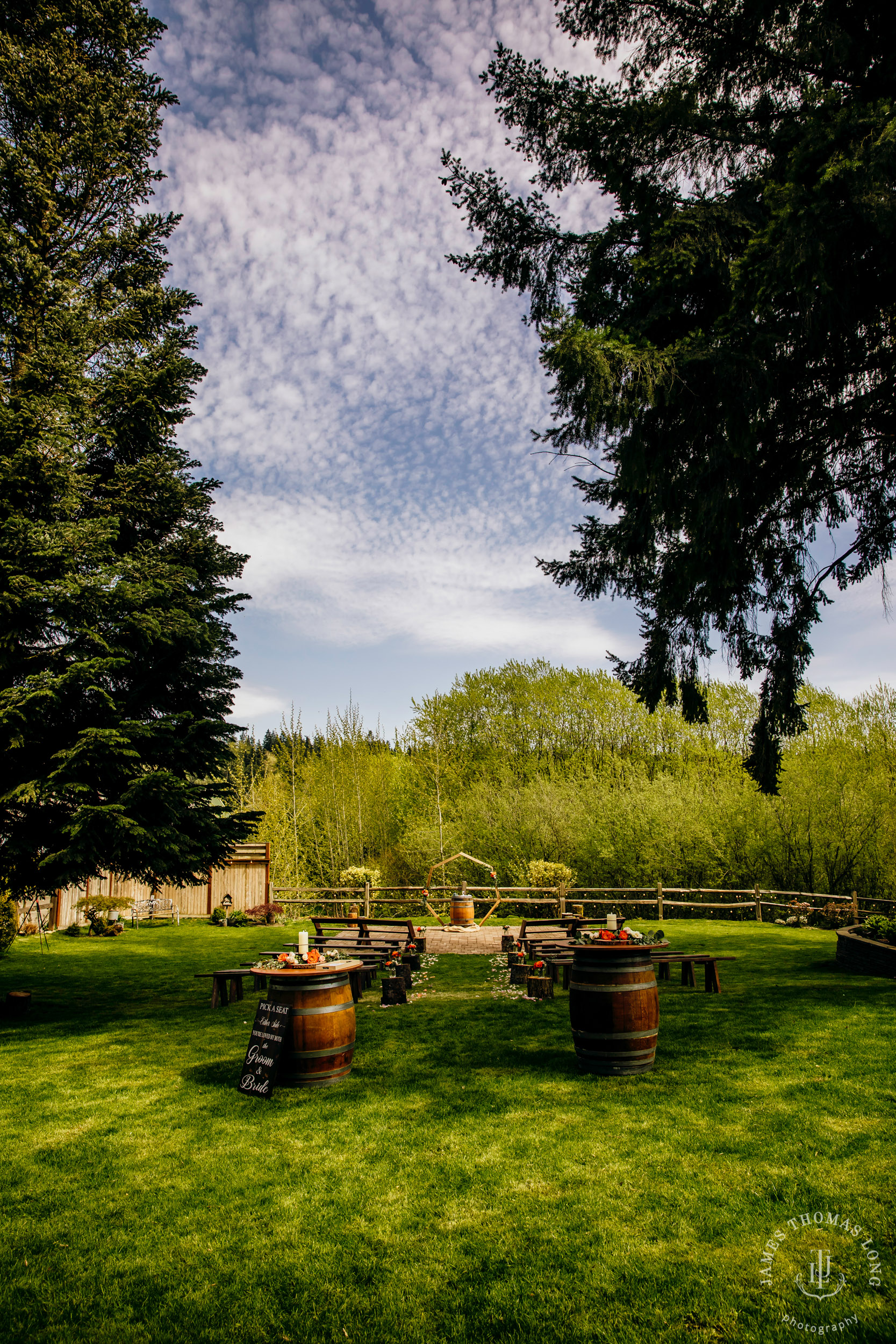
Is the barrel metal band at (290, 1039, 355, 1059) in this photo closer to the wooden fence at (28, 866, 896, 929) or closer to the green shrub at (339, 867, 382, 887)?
the wooden fence at (28, 866, 896, 929)

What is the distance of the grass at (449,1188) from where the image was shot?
9.05ft

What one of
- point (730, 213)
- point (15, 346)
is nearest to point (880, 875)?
point (730, 213)

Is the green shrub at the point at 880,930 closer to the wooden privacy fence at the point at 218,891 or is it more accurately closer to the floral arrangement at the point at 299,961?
the floral arrangement at the point at 299,961

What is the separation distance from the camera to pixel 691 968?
9.50m

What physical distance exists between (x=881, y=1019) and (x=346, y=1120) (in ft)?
18.3

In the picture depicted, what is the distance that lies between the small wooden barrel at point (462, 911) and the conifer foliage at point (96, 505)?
26.1 ft

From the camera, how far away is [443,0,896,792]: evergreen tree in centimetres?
561

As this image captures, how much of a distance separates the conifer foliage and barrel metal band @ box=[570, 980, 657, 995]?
4690mm

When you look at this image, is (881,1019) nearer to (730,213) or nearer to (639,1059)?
(639,1059)

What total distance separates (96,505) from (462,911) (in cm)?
1122

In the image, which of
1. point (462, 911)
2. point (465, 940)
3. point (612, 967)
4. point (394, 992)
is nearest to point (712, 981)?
point (394, 992)

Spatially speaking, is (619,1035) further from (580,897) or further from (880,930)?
(580,897)

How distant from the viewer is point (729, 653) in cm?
870

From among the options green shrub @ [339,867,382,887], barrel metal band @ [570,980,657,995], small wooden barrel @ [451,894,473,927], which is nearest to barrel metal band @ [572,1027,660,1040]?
barrel metal band @ [570,980,657,995]
